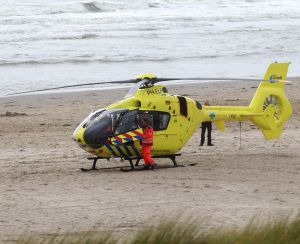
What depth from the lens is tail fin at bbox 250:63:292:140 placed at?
1944 cm

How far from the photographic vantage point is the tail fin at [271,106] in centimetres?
1944

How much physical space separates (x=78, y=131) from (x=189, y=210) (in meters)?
3.75

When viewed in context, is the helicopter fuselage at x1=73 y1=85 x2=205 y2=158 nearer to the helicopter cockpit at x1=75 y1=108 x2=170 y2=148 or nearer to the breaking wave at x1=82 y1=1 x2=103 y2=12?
the helicopter cockpit at x1=75 y1=108 x2=170 y2=148

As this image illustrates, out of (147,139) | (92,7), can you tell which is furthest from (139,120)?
(92,7)

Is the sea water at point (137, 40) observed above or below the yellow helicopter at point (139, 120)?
below

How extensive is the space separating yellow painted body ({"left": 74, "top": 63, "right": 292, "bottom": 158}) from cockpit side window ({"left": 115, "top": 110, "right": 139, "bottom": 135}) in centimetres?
12

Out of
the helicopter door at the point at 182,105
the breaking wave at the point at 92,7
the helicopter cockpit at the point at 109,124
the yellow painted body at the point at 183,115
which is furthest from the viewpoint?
the breaking wave at the point at 92,7

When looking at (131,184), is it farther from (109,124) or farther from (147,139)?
(109,124)

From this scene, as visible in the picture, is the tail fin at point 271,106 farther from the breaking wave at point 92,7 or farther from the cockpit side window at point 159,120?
the breaking wave at point 92,7

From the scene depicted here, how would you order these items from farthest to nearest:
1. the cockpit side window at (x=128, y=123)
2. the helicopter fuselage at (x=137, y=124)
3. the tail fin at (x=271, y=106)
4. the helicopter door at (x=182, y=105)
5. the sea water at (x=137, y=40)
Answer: the sea water at (x=137, y=40) → the tail fin at (x=271, y=106) → the helicopter door at (x=182, y=105) → the cockpit side window at (x=128, y=123) → the helicopter fuselage at (x=137, y=124)

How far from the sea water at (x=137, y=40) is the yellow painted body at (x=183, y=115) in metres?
A: 12.5

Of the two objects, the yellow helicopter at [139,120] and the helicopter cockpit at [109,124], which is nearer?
the helicopter cockpit at [109,124]

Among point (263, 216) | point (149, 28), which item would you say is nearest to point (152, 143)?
point (263, 216)

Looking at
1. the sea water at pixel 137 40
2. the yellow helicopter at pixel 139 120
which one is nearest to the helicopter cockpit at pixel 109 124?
the yellow helicopter at pixel 139 120
